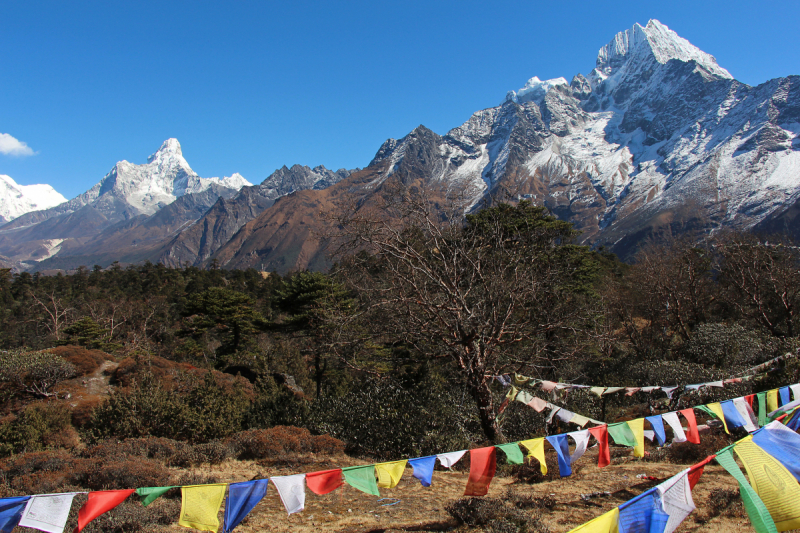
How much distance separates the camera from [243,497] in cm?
449

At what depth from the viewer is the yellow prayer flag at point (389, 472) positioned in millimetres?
4957

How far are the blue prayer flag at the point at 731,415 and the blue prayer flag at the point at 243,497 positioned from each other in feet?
23.8

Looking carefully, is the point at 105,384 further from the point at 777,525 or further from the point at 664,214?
the point at 664,214

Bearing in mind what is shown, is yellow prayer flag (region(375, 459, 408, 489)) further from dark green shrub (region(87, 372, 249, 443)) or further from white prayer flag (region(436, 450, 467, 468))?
dark green shrub (region(87, 372, 249, 443))

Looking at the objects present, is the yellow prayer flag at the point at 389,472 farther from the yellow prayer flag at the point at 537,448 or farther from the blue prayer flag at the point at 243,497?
the yellow prayer flag at the point at 537,448

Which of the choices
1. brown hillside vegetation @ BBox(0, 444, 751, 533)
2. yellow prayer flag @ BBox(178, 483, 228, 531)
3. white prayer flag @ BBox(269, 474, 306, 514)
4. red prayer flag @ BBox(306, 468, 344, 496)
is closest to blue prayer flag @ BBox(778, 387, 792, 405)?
brown hillside vegetation @ BBox(0, 444, 751, 533)

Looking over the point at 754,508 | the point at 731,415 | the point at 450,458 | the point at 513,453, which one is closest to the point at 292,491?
the point at 450,458

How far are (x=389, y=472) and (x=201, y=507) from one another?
2019 millimetres

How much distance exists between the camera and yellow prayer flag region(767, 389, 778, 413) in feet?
24.7

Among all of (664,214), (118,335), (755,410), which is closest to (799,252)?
(755,410)

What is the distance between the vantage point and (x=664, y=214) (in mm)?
179125

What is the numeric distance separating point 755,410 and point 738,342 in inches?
372

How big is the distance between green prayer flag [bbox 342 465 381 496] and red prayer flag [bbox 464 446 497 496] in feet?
3.82

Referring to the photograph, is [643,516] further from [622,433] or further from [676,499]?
[622,433]
